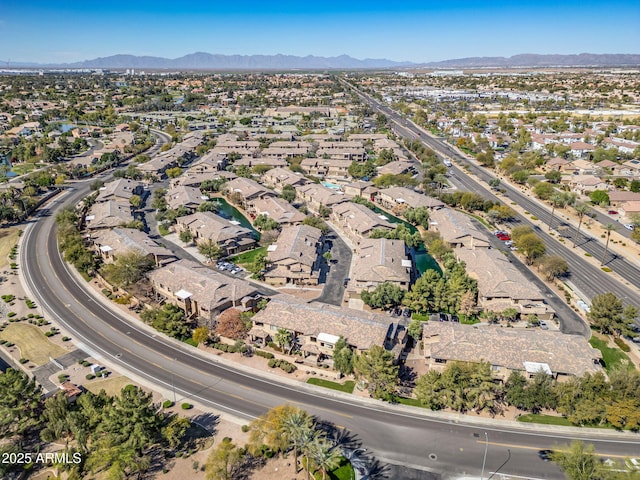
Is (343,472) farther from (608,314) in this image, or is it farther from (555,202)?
(555,202)

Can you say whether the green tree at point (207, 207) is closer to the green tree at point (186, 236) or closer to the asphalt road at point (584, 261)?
the green tree at point (186, 236)

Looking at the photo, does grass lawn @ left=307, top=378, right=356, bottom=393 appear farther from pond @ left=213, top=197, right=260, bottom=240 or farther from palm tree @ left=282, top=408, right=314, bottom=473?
pond @ left=213, top=197, right=260, bottom=240

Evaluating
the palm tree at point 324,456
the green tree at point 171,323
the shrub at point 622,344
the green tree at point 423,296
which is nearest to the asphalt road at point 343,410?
the green tree at point 171,323

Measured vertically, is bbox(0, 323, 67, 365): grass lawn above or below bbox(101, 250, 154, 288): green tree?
below

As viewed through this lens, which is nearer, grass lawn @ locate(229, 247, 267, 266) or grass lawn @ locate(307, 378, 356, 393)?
grass lawn @ locate(307, 378, 356, 393)

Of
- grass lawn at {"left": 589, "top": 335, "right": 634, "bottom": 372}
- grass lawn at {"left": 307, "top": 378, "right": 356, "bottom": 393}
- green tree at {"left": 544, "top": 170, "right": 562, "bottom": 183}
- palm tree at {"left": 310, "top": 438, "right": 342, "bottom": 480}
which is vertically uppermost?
green tree at {"left": 544, "top": 170, "right": 562, "bottom": 183}

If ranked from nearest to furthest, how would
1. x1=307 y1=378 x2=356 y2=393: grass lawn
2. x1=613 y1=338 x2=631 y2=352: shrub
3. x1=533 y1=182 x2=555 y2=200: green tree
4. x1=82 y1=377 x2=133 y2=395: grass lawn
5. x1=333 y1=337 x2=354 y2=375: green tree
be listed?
x1=82 y1=377 x2=133 y2=395: grass lawn, x1=307 y1=378 x2=356 y2=393: grass lawn, x1=333 y1=337 x2=354 y2=375: green tree, x1=613 y1=338 x2=631 y2=352: shrub, x1=533 y1=182 x2=555 y2=200: green tree

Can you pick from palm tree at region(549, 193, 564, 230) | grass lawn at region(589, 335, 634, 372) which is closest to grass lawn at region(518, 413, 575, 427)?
grass lawn at region(589, 335, 634, 372)
